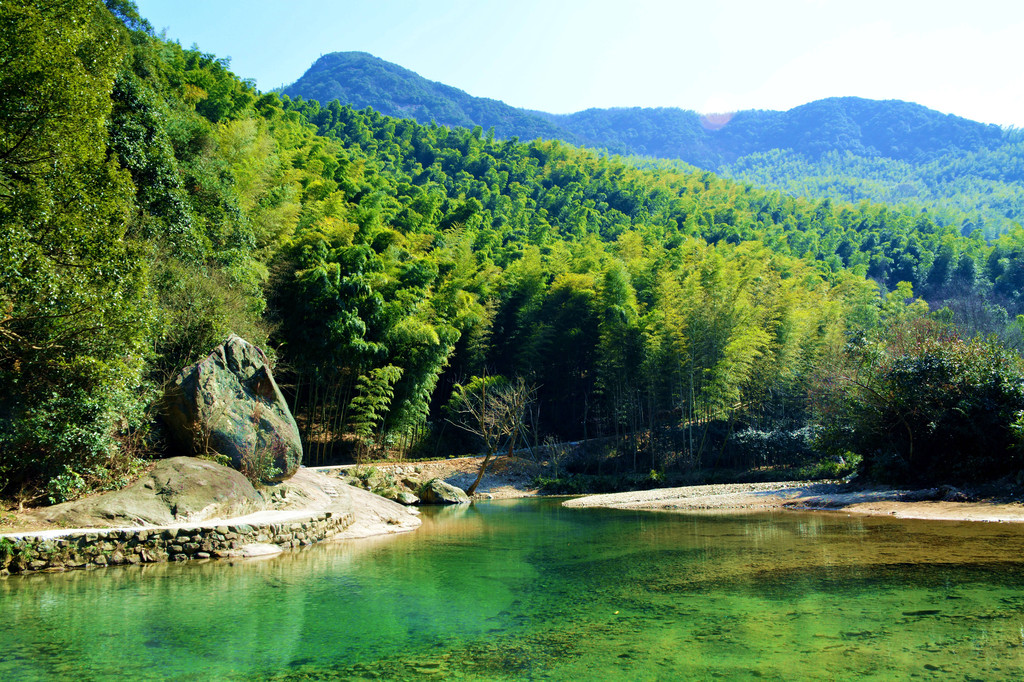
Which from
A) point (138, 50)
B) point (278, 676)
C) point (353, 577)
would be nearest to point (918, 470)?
point (353, 577)

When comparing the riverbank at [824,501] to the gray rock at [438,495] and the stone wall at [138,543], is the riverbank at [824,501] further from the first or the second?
the stone wall at [138,543]

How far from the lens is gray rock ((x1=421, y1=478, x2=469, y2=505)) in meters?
18.2

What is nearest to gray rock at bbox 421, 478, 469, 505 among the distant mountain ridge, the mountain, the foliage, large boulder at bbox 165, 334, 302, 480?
large boulder at bbox 165, 334, 302, 480

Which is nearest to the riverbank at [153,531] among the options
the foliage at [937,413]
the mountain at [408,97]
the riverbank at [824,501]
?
the riverbank at [824,501]

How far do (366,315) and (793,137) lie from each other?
149m

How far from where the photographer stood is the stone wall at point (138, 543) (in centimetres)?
708

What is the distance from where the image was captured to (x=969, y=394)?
13.0 meters

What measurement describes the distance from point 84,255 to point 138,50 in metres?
11.2

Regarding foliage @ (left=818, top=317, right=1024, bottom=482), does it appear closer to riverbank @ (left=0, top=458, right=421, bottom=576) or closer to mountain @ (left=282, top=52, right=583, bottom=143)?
riverbank @ (left=0, top=458, right=421, bottom=576)

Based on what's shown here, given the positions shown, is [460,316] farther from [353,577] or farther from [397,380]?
[353,577]

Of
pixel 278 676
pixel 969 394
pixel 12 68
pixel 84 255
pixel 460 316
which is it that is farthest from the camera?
pixel 460 316

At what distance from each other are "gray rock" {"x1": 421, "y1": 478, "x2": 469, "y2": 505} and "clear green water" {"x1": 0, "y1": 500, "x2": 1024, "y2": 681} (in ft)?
29.3

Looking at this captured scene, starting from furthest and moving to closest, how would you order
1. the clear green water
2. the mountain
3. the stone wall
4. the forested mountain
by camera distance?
the mountain, the forested mountain, the stone wall, the clear green water

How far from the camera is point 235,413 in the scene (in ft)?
38.3
